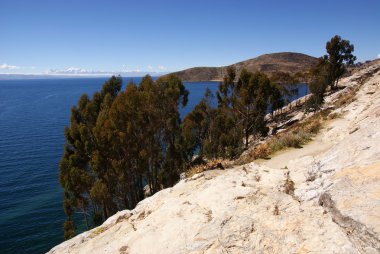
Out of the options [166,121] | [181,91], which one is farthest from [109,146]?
[181,91]

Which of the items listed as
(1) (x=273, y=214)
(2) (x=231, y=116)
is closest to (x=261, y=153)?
(1) (x=273, y=214)

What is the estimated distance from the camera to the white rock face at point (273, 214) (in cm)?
695

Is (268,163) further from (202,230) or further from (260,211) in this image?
(202,230)

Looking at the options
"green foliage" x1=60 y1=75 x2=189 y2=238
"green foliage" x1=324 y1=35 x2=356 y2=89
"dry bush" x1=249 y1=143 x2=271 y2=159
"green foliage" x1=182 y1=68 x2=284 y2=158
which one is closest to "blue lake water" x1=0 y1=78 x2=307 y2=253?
"green foliage" x1=60 y1=75 x2=189 y2=238

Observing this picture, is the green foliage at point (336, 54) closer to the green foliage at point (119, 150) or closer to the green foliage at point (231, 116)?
the green foliage at point (231, 116)

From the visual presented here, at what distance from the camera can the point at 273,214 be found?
8883 millimetres

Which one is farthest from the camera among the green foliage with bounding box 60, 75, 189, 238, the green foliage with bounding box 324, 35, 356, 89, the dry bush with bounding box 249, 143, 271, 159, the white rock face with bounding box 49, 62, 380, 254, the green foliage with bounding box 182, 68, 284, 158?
the green foliage with bounding box 324, 35, 356, 89

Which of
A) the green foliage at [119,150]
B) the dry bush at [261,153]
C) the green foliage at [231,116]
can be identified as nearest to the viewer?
the dry bush at [261,153]

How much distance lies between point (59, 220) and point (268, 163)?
110ft

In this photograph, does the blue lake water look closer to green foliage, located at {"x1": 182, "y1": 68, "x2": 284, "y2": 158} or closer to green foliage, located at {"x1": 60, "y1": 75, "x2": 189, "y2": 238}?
green foliage, located at {"x1": 60, "y1": 75, "x2": 189, "y2": 238}

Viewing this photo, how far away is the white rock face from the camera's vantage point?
695 cm

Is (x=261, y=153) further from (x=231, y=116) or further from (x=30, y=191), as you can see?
(x=30, y=191)

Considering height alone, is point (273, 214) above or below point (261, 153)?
above

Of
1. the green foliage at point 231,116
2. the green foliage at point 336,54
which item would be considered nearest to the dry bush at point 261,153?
the green foliage at point 231,116
